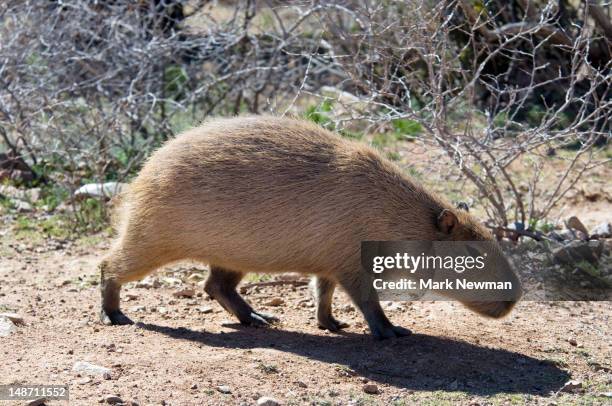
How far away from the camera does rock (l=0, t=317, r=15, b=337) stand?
15.6ft

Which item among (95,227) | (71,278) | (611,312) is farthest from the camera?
(95,227)

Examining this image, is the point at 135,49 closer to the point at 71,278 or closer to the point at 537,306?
the point at 71,278

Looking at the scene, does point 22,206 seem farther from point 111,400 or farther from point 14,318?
point 111,400

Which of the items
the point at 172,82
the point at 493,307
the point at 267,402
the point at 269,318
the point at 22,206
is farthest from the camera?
the point at 172,82

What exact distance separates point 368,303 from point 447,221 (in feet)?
2.03

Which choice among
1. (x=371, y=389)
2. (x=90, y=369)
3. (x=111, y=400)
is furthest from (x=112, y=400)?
(x=371, y=389)

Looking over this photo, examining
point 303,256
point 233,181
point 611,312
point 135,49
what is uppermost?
point 135,49

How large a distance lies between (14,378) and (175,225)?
4.27 ft

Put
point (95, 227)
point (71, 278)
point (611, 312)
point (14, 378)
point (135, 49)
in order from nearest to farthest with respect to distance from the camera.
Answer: point (14, 378) → point (611, 312) → point (71, 278) → point (95, 227) → point (135, 49)

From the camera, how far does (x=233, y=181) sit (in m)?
4.97

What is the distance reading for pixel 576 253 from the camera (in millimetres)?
6102

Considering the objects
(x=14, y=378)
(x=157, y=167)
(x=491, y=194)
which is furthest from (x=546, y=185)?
(x=14, y=378)

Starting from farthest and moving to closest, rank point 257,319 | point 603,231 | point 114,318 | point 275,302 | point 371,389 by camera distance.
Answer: point 603,231, point 275,302, point 257,319, point 114,318, point 371,389

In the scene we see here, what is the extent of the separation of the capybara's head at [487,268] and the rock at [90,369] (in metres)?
1.97
